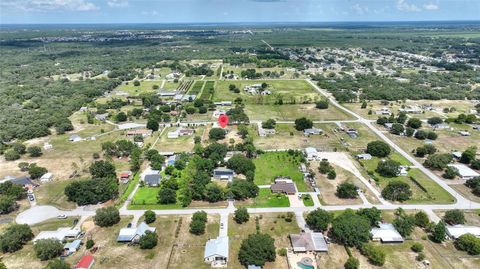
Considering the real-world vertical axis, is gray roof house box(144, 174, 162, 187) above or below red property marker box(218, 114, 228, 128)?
below

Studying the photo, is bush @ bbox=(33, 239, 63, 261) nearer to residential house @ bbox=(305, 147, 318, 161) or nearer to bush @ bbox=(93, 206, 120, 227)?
bush @ bbox=(93, 206, 120, 227)

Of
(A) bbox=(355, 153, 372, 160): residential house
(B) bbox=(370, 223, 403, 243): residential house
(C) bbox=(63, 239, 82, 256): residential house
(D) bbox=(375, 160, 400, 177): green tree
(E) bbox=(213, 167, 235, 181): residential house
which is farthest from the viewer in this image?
(A) bbox=(355, 153, 372, 160): residential house

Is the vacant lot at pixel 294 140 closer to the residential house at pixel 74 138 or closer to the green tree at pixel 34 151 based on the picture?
the residential house at pixel 74 138

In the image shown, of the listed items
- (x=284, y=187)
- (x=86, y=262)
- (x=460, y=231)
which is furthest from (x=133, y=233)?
(x=460, y=231)

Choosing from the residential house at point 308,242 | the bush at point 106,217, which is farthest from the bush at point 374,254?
the bush at point 106,217

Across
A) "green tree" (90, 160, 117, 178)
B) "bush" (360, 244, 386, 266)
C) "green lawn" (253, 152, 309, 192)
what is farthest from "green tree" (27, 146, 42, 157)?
"bush" (360, 244, 386, 266)

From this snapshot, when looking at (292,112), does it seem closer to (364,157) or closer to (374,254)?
(364,157)
